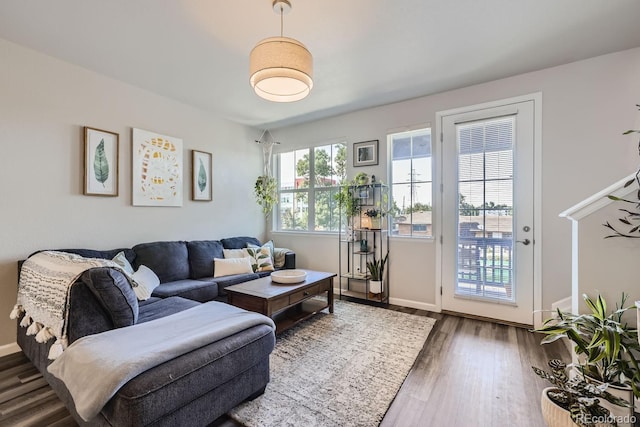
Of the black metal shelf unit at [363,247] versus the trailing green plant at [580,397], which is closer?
the trailing green plant at [580,397]

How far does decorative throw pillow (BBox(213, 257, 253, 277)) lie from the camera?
11.3 feet

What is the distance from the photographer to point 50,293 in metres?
1.74

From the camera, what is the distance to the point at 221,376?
5.06 feet

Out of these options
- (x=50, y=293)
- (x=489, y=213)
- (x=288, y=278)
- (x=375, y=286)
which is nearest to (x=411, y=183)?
(x=489, y=213)

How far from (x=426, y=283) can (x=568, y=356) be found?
1413 mm

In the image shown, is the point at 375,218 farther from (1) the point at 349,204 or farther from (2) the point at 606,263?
(2) the point at 606,263

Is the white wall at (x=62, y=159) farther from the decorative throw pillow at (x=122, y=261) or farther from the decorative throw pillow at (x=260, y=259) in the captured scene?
the decorative throw pillow at (x=260, y=259)

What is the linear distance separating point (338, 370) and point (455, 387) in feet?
2.70

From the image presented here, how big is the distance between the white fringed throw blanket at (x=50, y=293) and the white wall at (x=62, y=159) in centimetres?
60

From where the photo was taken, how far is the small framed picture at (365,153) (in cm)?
383

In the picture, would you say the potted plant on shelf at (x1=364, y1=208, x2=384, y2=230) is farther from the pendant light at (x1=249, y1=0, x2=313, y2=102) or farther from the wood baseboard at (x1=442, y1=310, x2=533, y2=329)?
the pendant light at (x1=249, y1=0, x2=313, y2=102)

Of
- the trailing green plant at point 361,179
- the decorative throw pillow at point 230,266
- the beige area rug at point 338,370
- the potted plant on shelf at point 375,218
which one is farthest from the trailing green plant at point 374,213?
the decorative throw pillow at point 230,266

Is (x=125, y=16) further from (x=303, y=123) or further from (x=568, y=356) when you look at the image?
(x=568, y=356)

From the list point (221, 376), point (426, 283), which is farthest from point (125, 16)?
point (426, 283)
